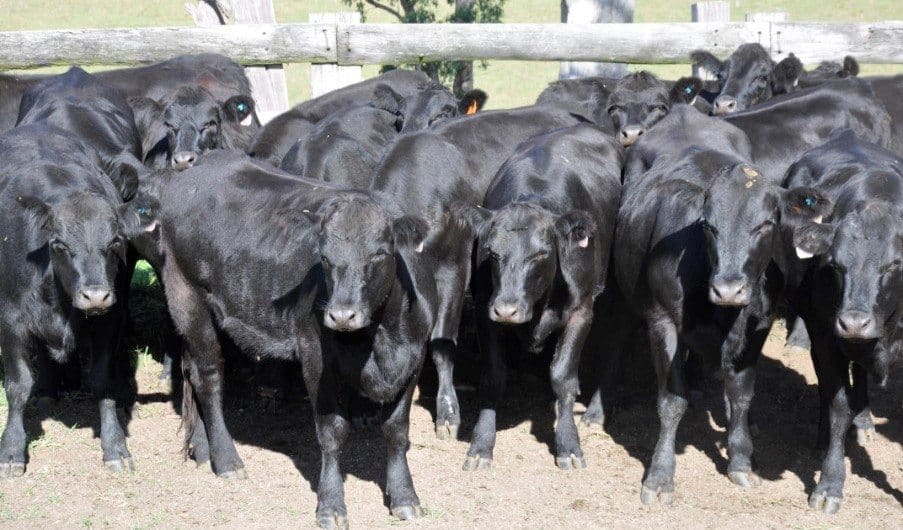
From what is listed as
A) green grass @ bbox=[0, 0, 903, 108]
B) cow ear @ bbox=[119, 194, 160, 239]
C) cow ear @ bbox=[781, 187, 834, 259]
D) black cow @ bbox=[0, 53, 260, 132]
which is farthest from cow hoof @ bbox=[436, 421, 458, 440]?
green grass @ bbox=[0, 0, 903, 108]

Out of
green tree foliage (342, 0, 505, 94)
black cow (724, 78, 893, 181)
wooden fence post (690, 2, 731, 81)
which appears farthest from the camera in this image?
green tree foliage (342, 0, 505, 94)

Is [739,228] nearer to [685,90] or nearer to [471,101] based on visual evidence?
[685,90]

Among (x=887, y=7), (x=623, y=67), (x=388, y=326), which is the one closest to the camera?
(x=388, y=326)

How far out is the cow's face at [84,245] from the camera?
6.68 m

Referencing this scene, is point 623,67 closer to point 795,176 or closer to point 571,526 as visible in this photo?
point 795,176

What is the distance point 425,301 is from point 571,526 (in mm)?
1455

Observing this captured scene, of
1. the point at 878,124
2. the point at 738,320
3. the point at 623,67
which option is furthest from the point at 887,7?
the point at 738,320

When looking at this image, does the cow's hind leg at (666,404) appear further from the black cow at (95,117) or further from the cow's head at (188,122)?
the cow's head at (188,122)

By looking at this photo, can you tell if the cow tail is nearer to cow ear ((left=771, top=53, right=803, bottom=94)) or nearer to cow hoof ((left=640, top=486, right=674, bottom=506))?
cow hoof ((left=640, top=486, right=674, bottom=506))

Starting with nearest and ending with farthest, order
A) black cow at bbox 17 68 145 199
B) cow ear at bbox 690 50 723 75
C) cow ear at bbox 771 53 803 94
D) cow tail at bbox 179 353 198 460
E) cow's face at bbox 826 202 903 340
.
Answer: cow's face at bbox 826 202 903 340 → cow tail at bbox 179 353 198 460 → black cow at bbox 17 68 145 199 → cow ear at bbox 771 53 803 94 → cow ear at bbox 690 50 723 75

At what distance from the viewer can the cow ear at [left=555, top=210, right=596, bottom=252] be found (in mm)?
7121

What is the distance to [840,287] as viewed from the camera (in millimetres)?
6465

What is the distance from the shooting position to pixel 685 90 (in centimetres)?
1028

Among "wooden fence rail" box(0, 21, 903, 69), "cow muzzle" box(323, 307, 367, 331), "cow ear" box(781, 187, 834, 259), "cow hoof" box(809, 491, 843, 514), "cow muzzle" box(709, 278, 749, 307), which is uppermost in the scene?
"wooden fence rail" box(0, 21, 903, 69)
